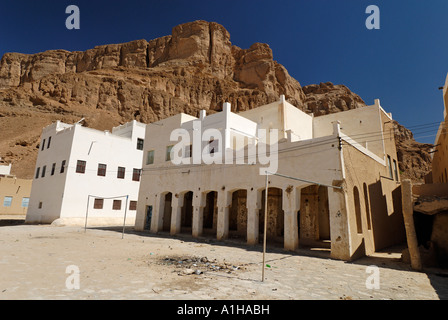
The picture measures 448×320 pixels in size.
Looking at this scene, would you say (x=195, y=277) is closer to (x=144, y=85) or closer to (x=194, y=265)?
(x=194, y=265)

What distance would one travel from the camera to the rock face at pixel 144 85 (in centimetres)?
6147

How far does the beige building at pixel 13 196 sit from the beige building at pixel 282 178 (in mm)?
26562

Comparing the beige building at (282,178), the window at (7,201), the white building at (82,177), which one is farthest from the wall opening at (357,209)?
the window at (7,201)

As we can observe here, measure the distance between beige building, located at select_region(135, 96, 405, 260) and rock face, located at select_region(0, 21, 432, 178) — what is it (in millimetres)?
42367

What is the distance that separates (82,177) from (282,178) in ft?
74.2

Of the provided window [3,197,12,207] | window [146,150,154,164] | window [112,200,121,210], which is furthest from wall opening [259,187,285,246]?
window [3,197,12,207]

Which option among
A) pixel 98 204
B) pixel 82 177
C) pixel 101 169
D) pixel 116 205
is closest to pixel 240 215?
pixel 116 205

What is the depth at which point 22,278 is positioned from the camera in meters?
6.70

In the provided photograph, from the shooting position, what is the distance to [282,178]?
13.9m

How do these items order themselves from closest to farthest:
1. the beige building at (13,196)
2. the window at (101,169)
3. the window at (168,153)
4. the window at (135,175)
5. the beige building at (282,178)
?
the beige building at (282,178) < the window at (168,153) < the window at (101,169) < the window at (135,175) < the beige building at (13,196)

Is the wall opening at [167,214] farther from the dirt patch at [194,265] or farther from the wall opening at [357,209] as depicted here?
the wall opening at [357,209]
